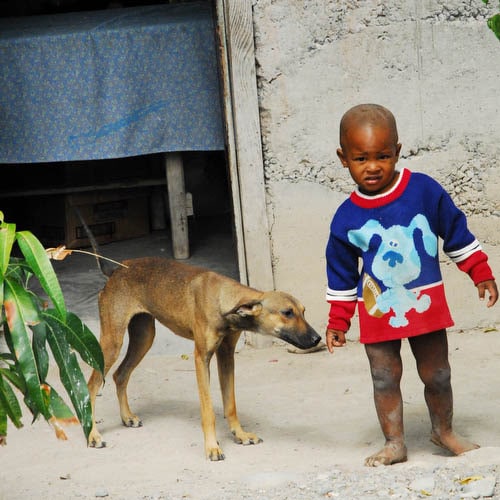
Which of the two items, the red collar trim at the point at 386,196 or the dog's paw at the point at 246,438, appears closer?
the red collar trim at the point at 386,196

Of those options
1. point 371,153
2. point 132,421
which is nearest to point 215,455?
point 132,421

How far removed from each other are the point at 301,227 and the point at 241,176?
0.53 meters

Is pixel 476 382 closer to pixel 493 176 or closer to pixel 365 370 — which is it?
pixel 365 370

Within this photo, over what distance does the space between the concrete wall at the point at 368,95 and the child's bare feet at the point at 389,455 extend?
2195mm

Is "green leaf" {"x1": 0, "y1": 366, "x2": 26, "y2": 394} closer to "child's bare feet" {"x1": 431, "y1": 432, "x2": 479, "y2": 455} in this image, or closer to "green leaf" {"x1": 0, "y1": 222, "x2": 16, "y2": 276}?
"green leaf" {"x1": 0, "y1": 222, "x2": 16, "y2": 276}

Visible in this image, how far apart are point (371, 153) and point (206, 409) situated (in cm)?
161

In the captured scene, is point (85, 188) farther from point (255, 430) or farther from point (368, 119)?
point (368, 119)

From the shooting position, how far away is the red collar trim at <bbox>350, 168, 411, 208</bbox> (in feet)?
13.3

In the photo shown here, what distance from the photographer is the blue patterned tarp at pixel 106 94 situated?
7070 mm

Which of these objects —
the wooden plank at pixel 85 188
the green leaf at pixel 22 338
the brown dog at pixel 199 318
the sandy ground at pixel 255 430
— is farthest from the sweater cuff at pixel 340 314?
the wooden plank at pixel 85 188

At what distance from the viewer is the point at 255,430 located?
16.7 ft

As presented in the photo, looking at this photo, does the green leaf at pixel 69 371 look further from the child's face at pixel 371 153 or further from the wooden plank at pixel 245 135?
the wooden plank at pixel 245 135

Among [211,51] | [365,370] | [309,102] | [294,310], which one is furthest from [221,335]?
[211,51]

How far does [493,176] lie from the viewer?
623 cm
